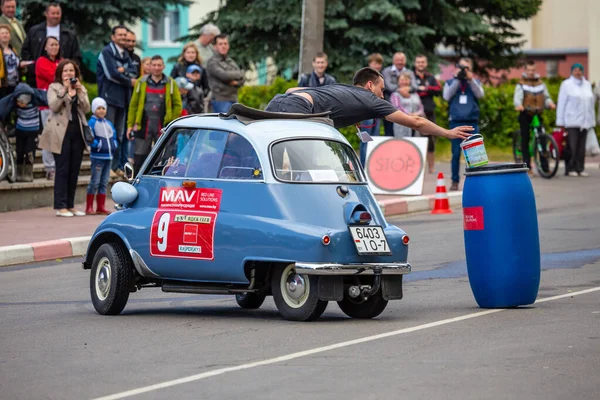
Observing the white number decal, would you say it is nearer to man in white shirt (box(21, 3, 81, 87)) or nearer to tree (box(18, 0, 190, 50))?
man in white shirt (box(21, 3, 81, 87))

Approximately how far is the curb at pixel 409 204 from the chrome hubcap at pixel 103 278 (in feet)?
31.3

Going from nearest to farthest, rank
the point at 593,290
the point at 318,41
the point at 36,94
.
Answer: the point at 593,290 → the point at 36,94 → the point at 318,41

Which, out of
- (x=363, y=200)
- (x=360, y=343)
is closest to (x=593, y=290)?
(x=363, y=200)

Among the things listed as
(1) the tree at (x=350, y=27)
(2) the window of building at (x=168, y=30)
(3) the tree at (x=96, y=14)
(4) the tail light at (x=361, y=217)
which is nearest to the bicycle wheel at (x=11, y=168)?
(4) the tail light at (x=361, y=217)

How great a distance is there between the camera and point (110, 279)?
11234mm

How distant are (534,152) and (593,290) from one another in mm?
14441

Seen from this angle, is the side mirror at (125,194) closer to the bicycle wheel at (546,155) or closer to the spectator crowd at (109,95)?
the spectator crowd at (109,95)

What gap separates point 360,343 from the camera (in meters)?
9.27

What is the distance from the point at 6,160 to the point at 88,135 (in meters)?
1.88

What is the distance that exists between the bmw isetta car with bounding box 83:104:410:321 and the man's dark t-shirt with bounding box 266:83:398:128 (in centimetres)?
70

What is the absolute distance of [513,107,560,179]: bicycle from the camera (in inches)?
1016

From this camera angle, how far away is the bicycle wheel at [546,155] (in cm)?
2578

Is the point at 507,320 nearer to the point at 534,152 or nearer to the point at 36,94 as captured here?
the point at 36,94

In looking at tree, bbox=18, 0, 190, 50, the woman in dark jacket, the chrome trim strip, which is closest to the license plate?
the chrome trim strip
